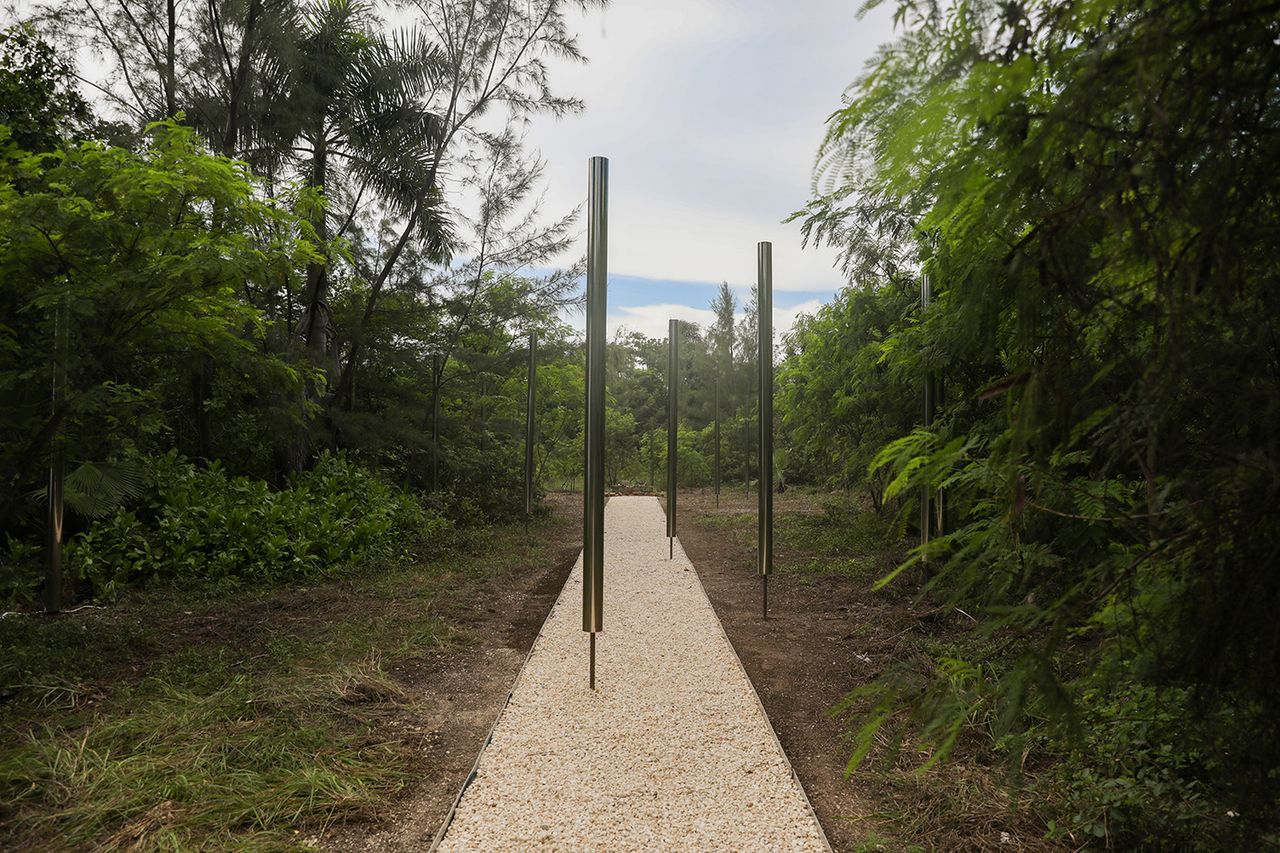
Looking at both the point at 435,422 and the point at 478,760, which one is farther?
the point at 435,422

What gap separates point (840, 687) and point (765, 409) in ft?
7.51

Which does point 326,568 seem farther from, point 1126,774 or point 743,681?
point 1126,774

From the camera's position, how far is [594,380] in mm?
4043

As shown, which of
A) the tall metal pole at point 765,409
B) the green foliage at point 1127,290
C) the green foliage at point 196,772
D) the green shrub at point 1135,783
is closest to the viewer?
the green foliage at point 1127,290

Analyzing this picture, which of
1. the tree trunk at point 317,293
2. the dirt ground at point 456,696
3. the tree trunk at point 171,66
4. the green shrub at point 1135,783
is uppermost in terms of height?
the tree trunk at point 171,66

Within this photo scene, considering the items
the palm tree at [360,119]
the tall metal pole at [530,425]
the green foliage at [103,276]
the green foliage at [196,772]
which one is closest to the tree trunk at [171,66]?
the palm tree at [360,119]

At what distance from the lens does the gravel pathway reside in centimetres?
251

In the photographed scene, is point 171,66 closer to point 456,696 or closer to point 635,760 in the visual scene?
point 456,696

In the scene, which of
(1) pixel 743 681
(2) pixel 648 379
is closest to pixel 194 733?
(1) pixel 743 681

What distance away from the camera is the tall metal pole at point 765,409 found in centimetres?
564

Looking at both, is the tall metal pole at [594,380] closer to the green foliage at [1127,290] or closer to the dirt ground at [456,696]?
the dirt ground at [456,696]

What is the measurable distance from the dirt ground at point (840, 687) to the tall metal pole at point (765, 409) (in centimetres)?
55

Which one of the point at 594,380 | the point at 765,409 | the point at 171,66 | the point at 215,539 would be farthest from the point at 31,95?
the point at 765,409

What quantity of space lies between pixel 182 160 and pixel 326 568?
406 cm
